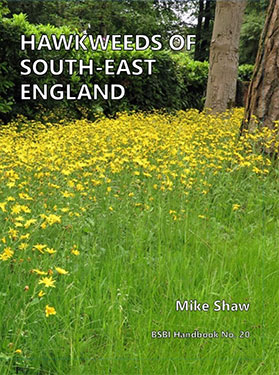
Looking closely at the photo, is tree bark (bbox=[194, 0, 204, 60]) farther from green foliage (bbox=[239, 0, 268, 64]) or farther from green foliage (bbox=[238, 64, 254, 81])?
green foliage (bbox=[238, 64, 254, 81])

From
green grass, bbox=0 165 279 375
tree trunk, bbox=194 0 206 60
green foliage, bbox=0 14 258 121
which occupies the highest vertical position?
tree trunk, bbox=194 0 206 60

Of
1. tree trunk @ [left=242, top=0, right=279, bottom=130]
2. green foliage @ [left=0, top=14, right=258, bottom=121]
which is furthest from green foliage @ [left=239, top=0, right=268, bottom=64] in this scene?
tree trunk @ [left=242, top=0, right=279, bottom=130]

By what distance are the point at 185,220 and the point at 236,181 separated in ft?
3.53

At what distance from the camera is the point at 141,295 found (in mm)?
2178

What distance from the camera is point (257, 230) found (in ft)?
10.2

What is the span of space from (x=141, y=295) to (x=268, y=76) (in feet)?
9.85

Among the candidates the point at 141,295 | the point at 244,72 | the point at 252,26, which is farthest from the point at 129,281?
the point at 252,26

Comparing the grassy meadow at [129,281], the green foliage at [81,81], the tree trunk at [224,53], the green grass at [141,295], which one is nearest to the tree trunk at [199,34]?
the green foliage at [81,81]

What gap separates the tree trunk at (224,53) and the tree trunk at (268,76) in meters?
2.83

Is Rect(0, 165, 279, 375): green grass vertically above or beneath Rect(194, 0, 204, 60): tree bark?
beneath

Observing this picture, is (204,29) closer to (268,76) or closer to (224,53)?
(224,53)

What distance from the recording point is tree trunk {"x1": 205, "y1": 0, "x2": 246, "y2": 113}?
23.6 feet

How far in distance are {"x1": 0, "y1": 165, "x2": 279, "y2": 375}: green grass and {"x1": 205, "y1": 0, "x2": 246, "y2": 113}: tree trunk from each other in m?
4.65

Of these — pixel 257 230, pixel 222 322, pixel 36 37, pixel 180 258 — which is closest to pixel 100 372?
pixel 222 322
